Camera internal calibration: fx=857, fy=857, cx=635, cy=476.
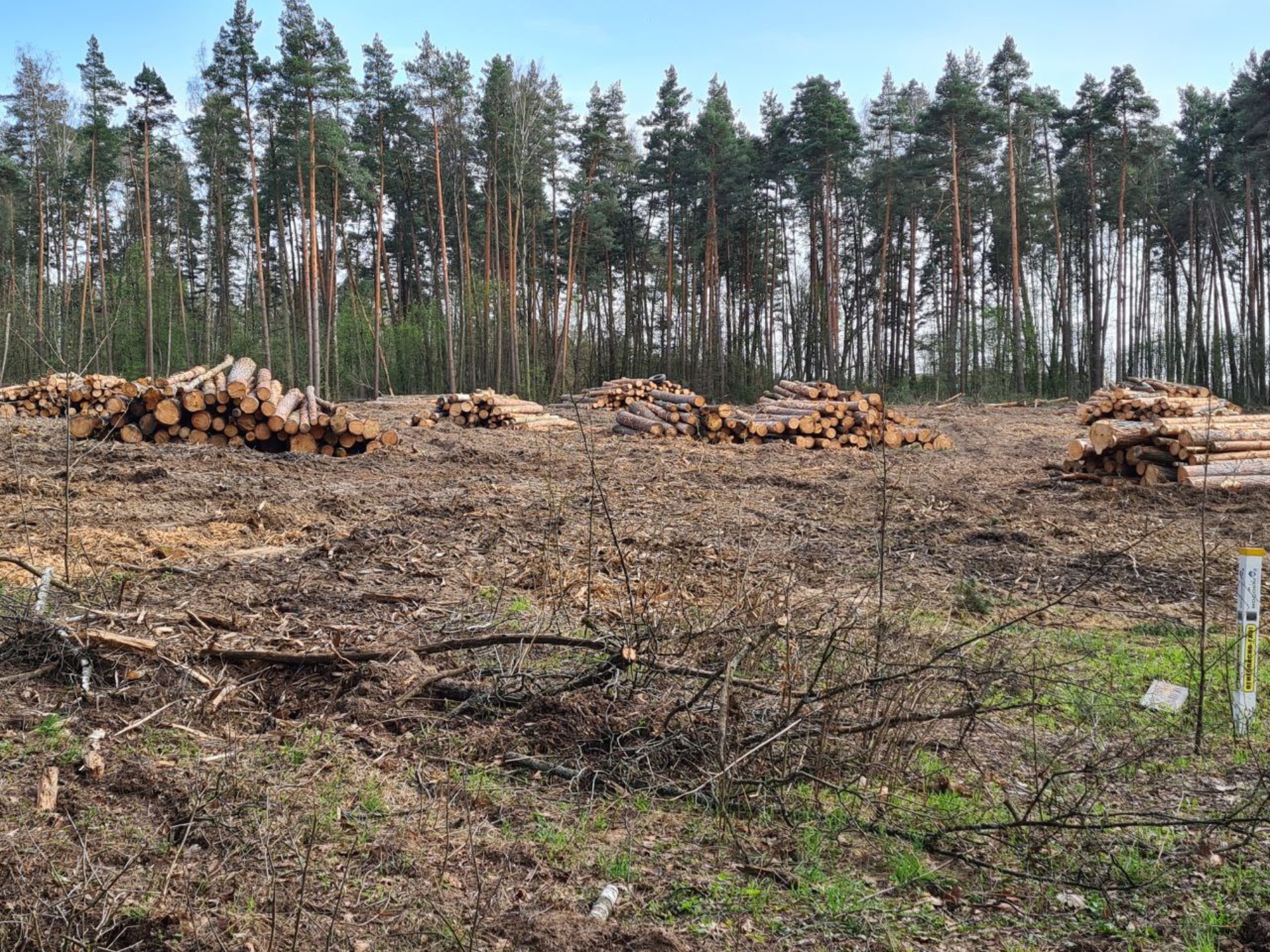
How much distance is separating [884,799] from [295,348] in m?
36.3

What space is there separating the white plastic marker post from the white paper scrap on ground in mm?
308

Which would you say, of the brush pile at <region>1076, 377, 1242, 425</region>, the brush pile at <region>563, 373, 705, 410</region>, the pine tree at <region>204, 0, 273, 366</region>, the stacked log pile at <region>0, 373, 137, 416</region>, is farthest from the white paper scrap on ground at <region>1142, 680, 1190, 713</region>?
the pine tree at <region>204, 0, 273, 366</region>

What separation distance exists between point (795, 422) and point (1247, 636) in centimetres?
1211

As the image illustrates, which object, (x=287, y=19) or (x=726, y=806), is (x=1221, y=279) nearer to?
(x=287, y=19)

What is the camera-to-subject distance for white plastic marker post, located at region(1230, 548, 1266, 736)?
3832 millimetres

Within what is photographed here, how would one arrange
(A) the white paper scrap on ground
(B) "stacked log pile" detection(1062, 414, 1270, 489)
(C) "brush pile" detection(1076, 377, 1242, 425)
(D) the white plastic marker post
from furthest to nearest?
(C) "brush pile" detection(1076, 377, 1242, 425)
(B) "stacked log pile" detection(1062, 414, 1270, 489)
(A) the white paper scrap on ground
(D) the white plastic marker post

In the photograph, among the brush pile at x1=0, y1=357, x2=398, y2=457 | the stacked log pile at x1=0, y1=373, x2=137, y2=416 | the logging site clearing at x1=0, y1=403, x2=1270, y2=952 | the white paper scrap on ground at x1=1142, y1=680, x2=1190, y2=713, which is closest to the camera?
the logging site clearing at x1=0, y1=403, x2=1270, y2=952

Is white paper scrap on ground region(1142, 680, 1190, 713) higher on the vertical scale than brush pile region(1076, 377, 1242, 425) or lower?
lower

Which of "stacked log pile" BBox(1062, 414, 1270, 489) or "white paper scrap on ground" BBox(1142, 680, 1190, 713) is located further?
"stacked log pile" BBox(1062, 414, 1270, 489)

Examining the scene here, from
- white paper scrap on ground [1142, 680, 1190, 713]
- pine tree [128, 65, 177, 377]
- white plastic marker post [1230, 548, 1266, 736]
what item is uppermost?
pine tree [128, 65, 177, 377]

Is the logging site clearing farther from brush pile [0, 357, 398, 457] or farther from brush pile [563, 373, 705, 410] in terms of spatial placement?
brush pile [563, 373, 705, 410]

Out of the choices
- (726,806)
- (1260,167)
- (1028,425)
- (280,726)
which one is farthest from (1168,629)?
(1260,167)

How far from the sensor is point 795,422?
15875 mm

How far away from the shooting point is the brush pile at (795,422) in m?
16.0
